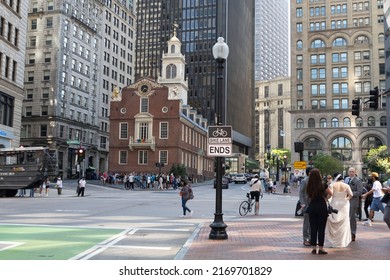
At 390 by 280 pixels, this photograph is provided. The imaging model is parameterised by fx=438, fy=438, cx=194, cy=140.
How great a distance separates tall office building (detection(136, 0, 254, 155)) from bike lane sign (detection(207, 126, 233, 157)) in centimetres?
10018

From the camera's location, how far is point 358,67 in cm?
8688

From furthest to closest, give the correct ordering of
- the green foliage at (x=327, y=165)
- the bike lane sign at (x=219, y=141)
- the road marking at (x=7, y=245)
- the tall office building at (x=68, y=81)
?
the tall office building at (x=68, y=81), the green foliage at (x=327, y=165), the bike lane sign at (x=219, y=141), the road marking at (x=7, y=245)

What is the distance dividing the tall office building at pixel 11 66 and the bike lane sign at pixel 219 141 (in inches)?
1294

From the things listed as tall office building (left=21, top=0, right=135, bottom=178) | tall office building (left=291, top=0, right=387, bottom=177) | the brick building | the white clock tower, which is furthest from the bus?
tall office building (left=291, top=0, right=387, bottom=177)

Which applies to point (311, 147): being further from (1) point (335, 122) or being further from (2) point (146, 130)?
(2) point (146, 130)

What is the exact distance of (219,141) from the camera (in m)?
11.4

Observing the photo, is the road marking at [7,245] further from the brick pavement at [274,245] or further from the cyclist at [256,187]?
the cyclist at [256,187]

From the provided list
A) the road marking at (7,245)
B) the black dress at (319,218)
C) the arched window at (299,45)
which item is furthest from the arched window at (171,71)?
the black dress at (319,218)

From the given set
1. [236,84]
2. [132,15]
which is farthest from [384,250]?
[236,84]

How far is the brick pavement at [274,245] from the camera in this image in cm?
891

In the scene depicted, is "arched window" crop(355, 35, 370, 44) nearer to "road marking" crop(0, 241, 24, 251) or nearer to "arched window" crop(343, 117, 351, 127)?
"arched window" crop(343, 117, 351, 127)

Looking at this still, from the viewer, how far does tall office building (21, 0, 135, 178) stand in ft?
228
